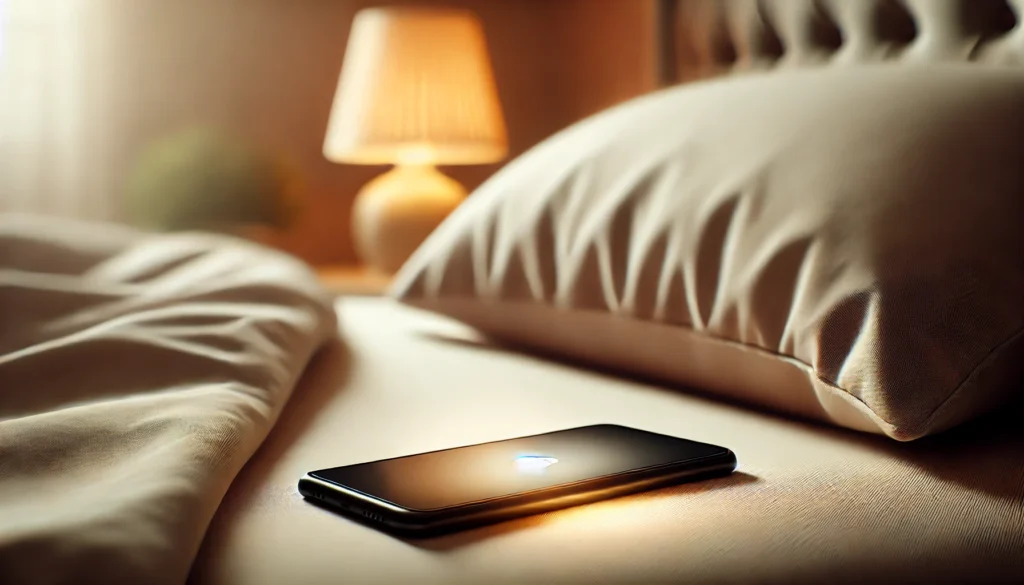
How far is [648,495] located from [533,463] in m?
0.05

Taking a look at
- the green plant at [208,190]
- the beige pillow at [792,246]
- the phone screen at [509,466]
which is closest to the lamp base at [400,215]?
the green plant at [208,190]

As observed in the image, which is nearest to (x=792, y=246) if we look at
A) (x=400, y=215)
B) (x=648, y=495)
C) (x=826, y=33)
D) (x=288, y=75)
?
(x=648, y=495)

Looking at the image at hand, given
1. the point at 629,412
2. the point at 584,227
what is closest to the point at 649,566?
the point at 629,412

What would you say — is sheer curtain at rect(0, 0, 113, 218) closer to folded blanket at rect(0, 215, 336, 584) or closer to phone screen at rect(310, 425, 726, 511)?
folded blanket at rect(0, 215, 336, 584)

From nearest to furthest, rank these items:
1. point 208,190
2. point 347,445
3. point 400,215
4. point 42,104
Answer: point 347,445 < point 400,215 < point 208,190 < point 42,104

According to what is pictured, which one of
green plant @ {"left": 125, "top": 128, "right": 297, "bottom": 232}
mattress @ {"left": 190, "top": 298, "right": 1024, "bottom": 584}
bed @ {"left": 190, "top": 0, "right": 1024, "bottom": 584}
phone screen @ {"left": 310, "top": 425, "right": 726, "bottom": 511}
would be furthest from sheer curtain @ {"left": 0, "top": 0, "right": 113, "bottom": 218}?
phone screen @ {"left": 310, "top": 425, "right": 726, "bottom": 511}

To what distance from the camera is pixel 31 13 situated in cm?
214

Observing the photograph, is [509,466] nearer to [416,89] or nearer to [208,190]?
[416,89]

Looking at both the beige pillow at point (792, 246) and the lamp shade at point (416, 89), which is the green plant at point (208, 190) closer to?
the lamp shade at point (416, 89)

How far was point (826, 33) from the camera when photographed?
1.08m

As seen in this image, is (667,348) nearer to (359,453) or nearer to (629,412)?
(629,412)

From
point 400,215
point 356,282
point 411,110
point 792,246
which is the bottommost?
point 356,282

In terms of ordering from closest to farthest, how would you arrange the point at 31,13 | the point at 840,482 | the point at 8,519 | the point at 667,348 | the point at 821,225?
the point at 8,519
the point at 840,482
the point at 821,225
the point at 667,348
the point at 31,13

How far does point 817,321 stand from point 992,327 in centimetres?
9
